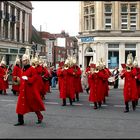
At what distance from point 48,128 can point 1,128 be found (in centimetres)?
108

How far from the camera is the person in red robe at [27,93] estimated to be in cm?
870

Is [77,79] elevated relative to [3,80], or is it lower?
elevated

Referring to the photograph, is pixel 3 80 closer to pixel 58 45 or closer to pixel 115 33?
pixel 115 33

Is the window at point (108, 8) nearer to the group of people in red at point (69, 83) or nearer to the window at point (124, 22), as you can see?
the window at point (124, 22)

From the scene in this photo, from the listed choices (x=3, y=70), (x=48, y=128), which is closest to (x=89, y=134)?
(x=48, y=128)

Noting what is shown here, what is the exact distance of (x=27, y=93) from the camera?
8.90 m

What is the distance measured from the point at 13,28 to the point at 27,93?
44.9m

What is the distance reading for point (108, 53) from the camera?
1495 inches

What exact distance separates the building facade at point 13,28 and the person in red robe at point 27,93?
3818cm

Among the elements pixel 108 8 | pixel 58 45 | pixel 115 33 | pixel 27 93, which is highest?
pixel 108 8

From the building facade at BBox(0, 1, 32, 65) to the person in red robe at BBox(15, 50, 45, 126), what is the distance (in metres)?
38.2

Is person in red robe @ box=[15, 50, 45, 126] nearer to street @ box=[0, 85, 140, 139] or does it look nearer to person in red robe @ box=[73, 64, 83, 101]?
street @ box=[0, 85, 140, 139]

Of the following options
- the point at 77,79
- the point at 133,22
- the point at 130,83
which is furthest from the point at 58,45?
the point at 130,83

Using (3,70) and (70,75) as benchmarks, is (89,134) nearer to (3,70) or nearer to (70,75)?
(70,75)
